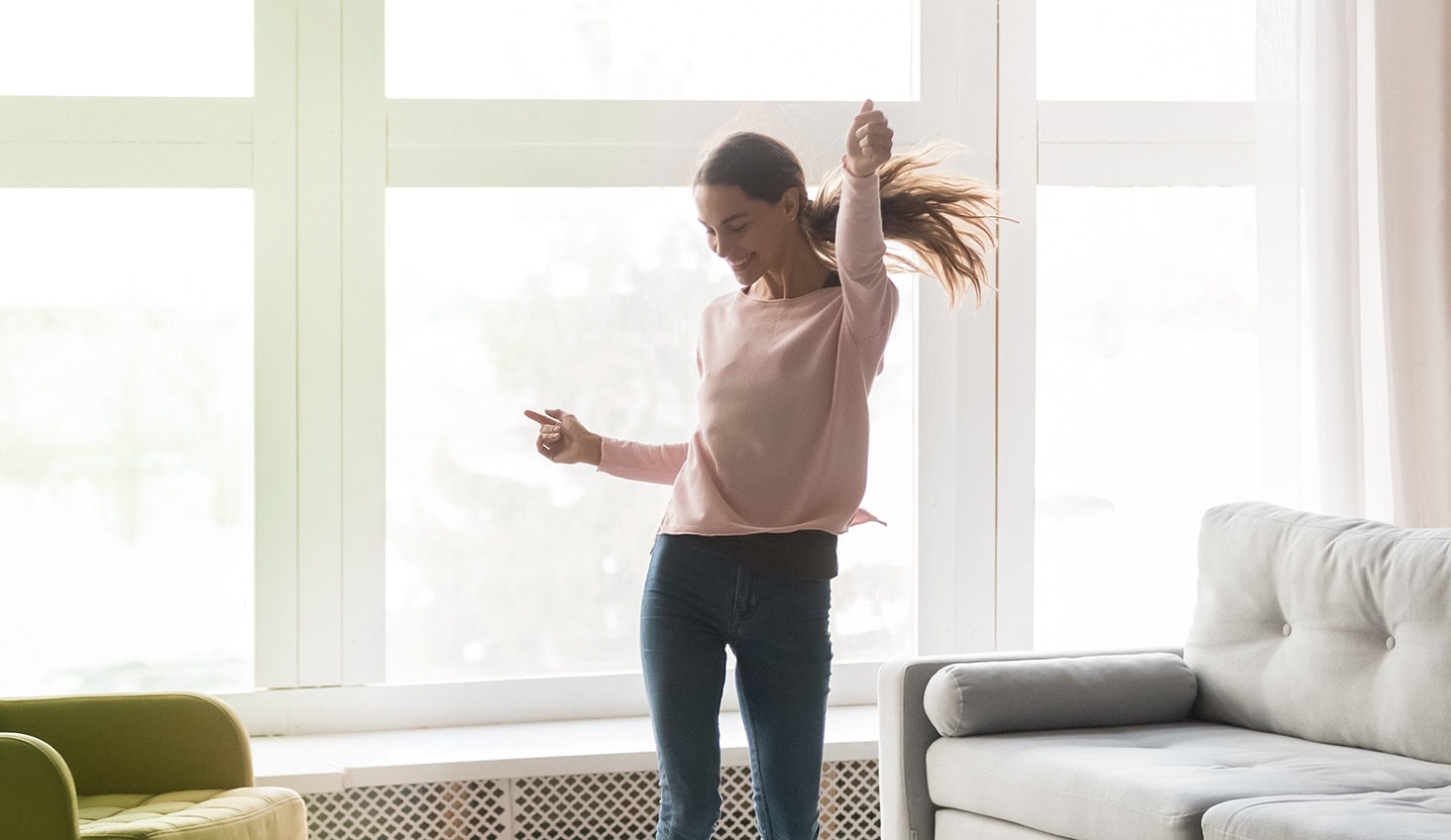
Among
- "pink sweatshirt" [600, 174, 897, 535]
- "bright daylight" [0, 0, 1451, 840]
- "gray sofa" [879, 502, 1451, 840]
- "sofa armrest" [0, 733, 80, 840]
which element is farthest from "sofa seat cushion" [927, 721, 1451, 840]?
"sofa armrest" [0, 733, 80, 840]

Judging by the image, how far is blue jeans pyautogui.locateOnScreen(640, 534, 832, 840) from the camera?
5.93ft

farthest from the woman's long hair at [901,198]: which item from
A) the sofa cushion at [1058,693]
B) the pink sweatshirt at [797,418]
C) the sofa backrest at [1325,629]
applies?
the sofa backrest at [1325,629]

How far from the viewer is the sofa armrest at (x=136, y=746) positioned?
2.21m

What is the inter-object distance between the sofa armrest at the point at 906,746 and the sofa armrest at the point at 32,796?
52.0 inches

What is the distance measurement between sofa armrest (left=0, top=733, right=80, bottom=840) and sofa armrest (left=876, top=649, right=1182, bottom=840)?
4.34ft

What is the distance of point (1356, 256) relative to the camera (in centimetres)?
300

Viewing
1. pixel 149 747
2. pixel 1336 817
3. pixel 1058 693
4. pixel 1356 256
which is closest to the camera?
pixel 1336 817

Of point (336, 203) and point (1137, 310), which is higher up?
point (336, 203)

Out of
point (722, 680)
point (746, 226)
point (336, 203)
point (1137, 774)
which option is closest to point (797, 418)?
point (746, 226)

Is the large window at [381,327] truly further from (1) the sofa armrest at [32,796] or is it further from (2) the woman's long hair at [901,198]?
(1) the sofa armrest at [32,796]

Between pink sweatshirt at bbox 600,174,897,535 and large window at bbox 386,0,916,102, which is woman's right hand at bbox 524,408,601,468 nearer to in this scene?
pink sweatshirt at bbox 600,174,897,535

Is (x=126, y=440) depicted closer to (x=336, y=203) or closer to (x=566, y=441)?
(x=336, y=203)

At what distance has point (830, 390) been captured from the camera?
5.99ft

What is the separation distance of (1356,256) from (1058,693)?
1.40 meters
